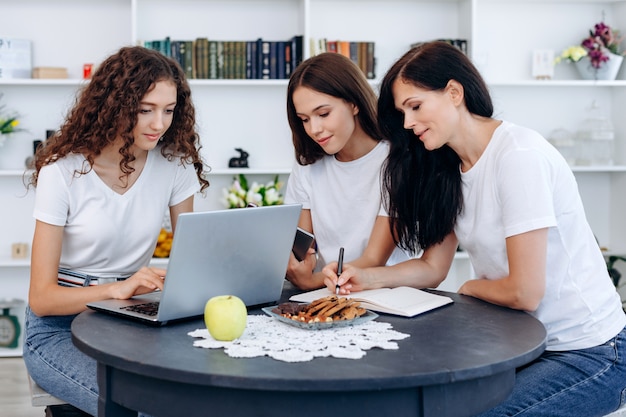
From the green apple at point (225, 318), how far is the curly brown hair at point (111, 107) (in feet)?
2.75

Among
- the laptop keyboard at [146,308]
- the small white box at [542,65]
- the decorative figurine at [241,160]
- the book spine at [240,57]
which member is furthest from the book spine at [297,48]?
the laptop keyboard at [146,308]

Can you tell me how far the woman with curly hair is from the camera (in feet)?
7.02

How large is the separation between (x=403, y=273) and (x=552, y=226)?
1.57ft

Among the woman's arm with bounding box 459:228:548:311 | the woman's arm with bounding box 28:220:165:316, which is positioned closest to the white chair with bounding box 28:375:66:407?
the woman's arm with bounding box 28:220:165:316

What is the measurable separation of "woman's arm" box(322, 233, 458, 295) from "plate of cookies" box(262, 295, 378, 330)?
29 cm

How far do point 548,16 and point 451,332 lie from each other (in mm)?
3733

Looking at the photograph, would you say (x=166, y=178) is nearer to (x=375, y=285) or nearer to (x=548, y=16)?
(x=375, y=285)

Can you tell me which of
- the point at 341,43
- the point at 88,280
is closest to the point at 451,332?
the point at 88,280

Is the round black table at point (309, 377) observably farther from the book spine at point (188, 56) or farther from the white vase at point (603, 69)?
Answer: the white vase at point (603, 69)

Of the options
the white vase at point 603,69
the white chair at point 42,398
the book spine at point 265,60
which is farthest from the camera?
the white vase at point 603,69

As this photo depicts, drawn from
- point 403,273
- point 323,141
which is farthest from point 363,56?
point 403,273

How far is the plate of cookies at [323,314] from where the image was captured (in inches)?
67.1

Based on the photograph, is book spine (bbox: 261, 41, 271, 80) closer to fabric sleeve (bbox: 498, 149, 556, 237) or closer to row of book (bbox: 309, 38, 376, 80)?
row of book (bbox: 309, 38, 376, 80)

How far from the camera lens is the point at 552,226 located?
1.92 meters
